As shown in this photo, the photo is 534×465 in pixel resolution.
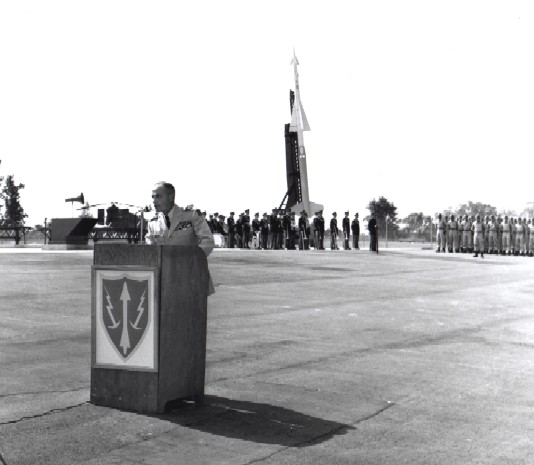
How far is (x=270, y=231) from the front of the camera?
149ft

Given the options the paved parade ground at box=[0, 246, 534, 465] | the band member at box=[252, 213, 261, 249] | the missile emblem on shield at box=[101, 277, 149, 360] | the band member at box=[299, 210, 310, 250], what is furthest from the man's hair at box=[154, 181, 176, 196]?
the band member at box=[299, 210, 310, 250]

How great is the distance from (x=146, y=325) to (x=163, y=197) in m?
1.28

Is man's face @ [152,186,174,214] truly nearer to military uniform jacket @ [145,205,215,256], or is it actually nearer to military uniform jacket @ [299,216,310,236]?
military uniform jacket @ [145,205,215,256]

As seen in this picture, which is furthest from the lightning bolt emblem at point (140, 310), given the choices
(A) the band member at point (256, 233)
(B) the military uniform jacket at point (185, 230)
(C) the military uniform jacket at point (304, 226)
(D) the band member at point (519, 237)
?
(D) the band member at point (519, 237)

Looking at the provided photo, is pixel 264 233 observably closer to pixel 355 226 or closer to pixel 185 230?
pixel 355 226

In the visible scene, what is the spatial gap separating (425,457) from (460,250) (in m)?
44.0

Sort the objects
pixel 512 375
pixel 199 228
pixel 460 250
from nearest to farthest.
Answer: pixel 199 228 < pixel 512 375 < pixel 460 250

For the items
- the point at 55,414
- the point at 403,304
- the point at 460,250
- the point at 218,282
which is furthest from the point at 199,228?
the point at 460,250

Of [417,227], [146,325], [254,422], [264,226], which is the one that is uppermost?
[417,227]

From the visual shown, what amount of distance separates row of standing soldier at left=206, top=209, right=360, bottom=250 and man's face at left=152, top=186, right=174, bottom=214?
1480 inches

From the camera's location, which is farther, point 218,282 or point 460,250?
point 460,250

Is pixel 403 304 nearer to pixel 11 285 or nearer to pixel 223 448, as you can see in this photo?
pixel 11 285

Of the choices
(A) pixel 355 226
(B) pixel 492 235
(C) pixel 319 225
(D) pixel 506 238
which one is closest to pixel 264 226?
(C) pixel 319 225

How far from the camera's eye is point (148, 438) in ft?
18.9
